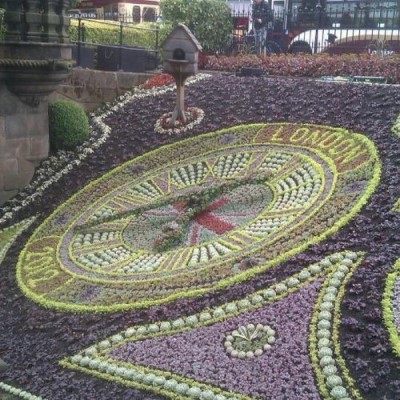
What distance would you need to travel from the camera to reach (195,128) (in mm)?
12531

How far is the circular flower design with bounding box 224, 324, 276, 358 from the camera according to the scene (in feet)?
19.8

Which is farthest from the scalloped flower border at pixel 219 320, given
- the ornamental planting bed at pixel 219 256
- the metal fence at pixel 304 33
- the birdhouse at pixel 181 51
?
the metal fence at pixel 304 33

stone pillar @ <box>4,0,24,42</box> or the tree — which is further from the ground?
the tree

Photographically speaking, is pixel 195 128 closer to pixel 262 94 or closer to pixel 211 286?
pixel 262 94

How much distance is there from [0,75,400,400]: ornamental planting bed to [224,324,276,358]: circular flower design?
18 millimetres

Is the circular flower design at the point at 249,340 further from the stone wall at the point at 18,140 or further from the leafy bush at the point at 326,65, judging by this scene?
the leafy bush at the point at 326,65

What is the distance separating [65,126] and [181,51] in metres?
2.90

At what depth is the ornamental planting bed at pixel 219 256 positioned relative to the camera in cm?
590

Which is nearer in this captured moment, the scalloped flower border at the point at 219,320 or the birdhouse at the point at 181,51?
the scalloped flower border at the point at 219,320

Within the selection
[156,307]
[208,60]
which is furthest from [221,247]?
[208,60]

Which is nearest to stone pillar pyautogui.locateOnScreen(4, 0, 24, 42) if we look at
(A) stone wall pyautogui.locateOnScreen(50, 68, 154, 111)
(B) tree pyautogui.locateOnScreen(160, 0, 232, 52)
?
(A) stone wall pyautogui.locateOnScreen(50, 68, 154, 111)

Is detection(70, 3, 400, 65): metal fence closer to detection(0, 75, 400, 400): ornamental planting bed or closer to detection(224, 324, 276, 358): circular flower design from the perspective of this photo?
detection(0, 75, 400, 400): ornamental planting bed

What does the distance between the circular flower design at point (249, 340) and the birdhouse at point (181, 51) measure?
718cm

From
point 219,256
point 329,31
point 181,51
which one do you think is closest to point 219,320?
point 219,256
